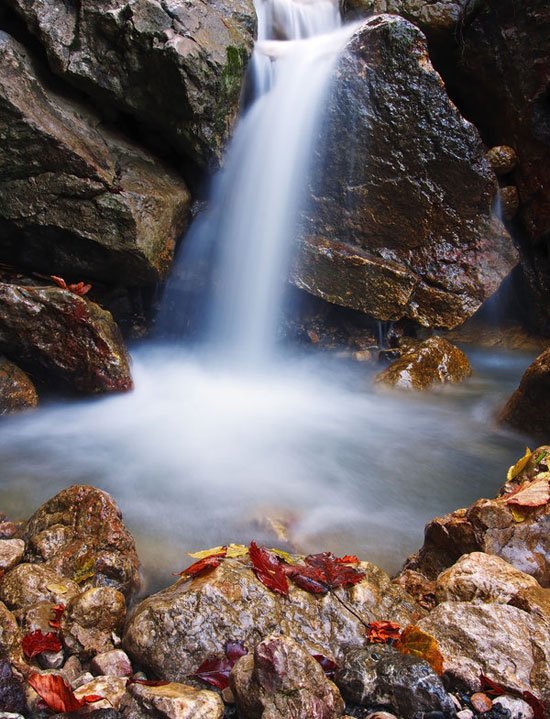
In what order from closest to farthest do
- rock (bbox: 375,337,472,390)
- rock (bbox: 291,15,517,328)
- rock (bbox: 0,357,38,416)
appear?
rock (bbox: 0,357,38,416) < rock (bbox: 375,337,472,390) < rock (bbox: 291,15,517,328)

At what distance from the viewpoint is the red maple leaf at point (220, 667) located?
1.94 meters

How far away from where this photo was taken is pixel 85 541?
3.09m

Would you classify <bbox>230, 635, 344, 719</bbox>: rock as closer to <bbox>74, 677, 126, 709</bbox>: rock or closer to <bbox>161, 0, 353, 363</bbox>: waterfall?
<bbox>74, 677, 126, 709</bbox>: rock

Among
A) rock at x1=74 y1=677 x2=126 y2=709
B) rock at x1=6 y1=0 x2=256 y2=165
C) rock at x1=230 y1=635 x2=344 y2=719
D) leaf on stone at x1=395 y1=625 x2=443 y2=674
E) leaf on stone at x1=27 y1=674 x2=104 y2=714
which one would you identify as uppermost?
rock at x1=6 y1=0 x2=256 y2=165

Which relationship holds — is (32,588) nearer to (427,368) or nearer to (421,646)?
(421,646)

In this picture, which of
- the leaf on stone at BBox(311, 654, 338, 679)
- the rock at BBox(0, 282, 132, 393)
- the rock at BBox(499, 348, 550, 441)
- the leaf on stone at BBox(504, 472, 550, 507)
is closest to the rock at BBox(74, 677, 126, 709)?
the leaf on stone at BBox(311, 654, 338, 679)

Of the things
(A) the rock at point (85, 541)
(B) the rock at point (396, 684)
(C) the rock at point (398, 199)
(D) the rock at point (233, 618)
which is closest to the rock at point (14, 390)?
(A) the rock at point (85, 541)

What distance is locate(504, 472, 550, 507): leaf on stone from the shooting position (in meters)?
2.98

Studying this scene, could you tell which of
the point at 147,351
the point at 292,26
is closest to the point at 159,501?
the point at 147,351

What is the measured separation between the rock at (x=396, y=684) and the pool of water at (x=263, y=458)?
176 centimetres

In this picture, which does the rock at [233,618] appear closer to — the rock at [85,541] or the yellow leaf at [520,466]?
the rock at [85,541]

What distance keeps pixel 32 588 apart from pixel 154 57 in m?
7.13

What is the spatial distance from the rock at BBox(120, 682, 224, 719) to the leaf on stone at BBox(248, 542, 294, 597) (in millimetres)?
607

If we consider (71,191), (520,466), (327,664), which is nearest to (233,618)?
(327,664)
